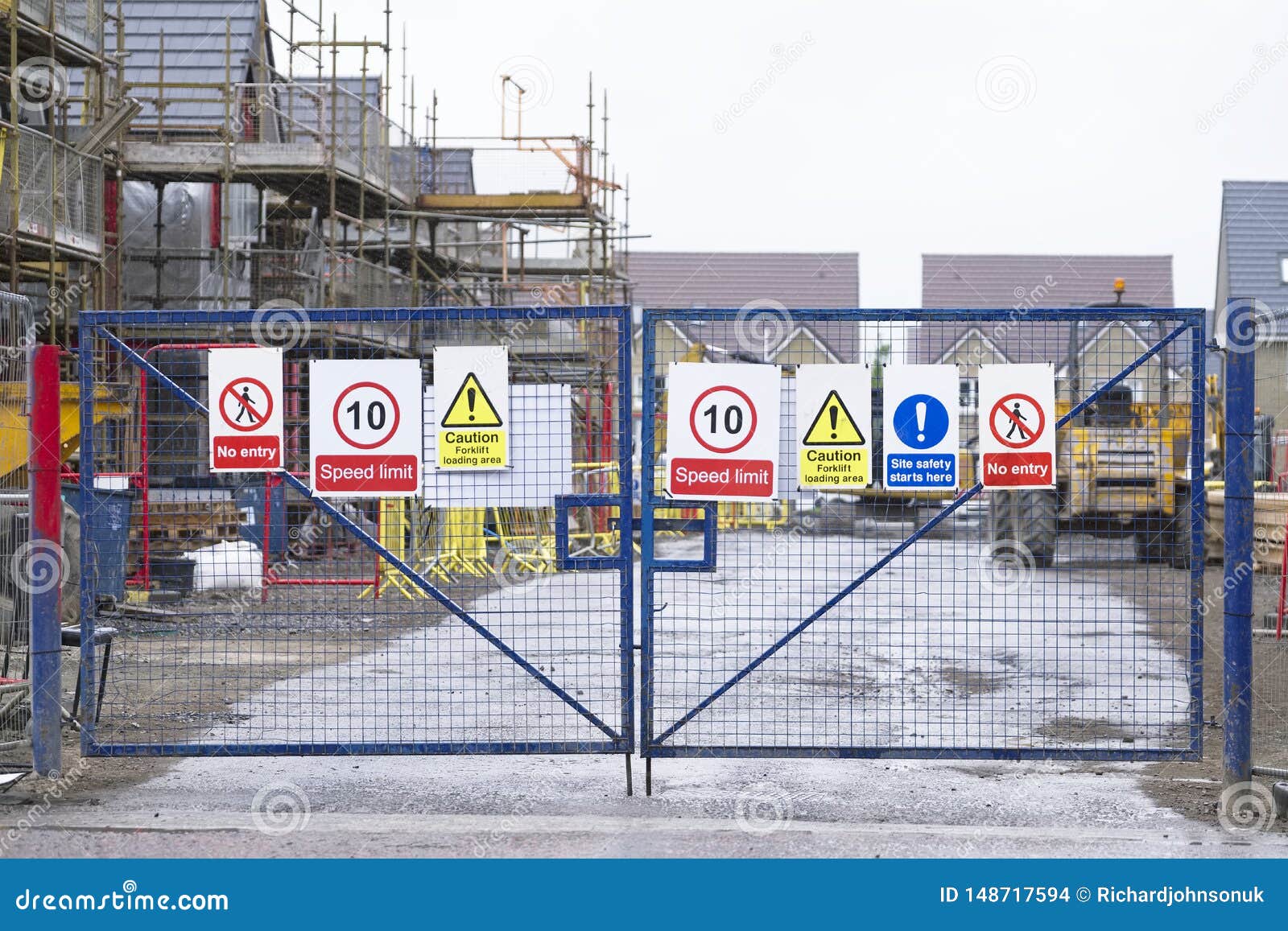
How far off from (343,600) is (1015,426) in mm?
10303

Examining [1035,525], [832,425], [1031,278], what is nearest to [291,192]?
[1035,525]

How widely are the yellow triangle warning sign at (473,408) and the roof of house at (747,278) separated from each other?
167ft

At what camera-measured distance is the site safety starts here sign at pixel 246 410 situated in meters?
7.20

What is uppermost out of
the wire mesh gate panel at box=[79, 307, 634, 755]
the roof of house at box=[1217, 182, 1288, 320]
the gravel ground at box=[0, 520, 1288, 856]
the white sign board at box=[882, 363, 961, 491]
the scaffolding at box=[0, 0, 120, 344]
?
the roof of house at box=[1217, 182, 1288, 320]

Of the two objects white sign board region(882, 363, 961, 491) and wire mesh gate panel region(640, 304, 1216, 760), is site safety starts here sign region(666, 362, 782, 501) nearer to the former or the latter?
wire mesh gate panel region(640, 304, 1216, 760)

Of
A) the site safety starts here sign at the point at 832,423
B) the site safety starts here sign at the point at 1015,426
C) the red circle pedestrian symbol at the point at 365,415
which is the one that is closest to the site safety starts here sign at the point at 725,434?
the site safety starts here sign at the point at 832,423

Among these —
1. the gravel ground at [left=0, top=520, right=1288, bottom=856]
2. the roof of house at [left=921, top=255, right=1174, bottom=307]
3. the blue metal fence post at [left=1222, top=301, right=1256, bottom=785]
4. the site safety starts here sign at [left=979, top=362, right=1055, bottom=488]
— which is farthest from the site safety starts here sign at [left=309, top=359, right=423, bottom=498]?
the roof of house at [left=921, top=255, right=1174, bottom=307]

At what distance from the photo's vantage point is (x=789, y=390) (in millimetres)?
7551

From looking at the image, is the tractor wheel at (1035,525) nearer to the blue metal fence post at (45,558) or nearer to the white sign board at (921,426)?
the white sign board at (921,426)

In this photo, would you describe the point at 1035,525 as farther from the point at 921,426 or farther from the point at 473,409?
the point at 473,409

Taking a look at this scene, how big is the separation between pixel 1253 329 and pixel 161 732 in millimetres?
6293

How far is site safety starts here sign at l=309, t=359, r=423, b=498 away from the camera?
714 cm

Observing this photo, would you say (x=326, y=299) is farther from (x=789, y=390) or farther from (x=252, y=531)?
(x=789, y=390)

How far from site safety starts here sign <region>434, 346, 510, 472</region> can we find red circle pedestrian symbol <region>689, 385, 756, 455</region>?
925mm
